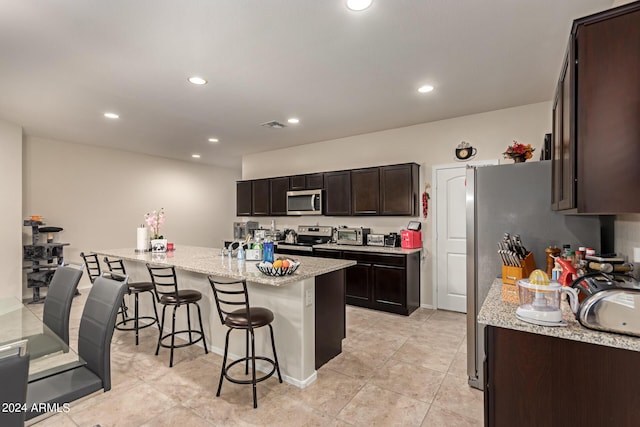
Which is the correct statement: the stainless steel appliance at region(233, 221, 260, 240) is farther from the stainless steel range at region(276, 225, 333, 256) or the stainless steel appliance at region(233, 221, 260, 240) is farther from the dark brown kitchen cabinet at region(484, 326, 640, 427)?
the dark brown kitchen cabinet at region(484, 326, 640, 427)


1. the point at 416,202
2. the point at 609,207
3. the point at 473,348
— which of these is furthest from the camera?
the point at 416,202

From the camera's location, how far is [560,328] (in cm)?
138

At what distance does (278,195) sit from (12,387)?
5.22 meters

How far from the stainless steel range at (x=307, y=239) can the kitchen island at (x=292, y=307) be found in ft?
6.41

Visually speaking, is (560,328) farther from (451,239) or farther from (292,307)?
(451,239)

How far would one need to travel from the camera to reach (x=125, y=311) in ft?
13.3

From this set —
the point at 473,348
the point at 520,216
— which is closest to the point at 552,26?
the point at 520,216

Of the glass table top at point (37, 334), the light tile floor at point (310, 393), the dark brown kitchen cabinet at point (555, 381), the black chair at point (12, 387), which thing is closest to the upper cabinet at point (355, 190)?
the light tile floor at point (310, 393)

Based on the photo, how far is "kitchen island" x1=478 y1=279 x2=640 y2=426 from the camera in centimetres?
125

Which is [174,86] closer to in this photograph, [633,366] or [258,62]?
[258,62]

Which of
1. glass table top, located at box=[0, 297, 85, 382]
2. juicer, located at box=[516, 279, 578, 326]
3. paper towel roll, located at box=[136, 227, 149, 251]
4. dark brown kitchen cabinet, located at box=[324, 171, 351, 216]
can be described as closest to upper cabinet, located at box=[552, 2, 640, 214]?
juicer, located at box=[516, 279, 578, 326]

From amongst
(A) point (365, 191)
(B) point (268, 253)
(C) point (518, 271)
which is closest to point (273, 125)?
(A) point (365, 191)

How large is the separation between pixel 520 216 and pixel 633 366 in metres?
1.32

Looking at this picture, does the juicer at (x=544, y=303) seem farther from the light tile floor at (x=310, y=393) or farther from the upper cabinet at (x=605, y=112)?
the light tile floor at (x=310, y=393)
